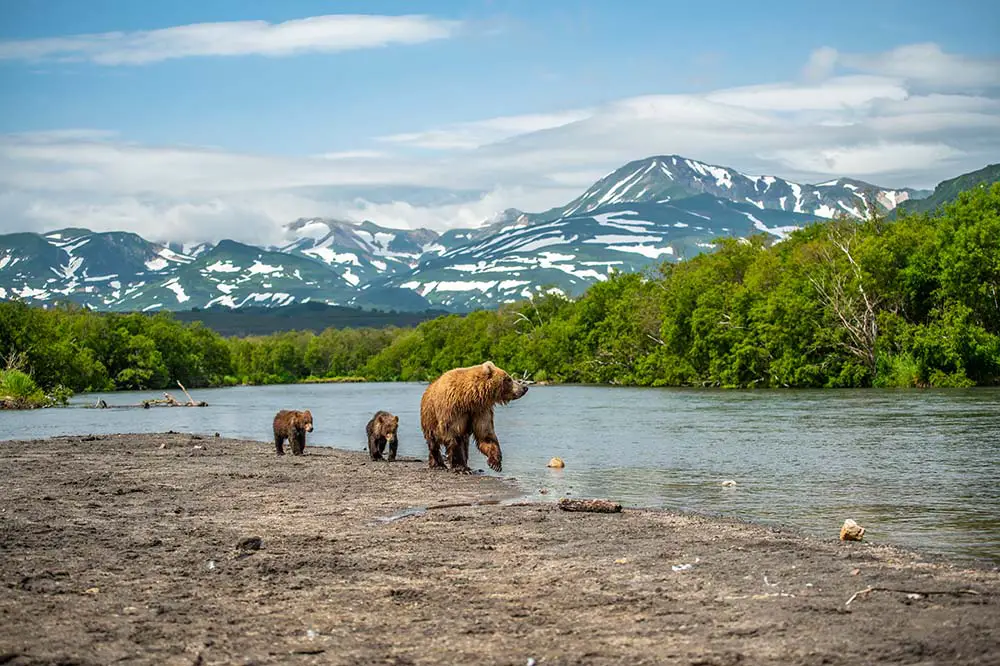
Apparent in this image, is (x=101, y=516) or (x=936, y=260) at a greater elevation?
(x=936, y=260)

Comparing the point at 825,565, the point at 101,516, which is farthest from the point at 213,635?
the point at 101,516

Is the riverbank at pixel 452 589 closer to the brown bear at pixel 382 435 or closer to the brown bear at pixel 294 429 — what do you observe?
the brown bear at pixel 382 435

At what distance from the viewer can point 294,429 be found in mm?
24969

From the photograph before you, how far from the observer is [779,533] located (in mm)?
12742

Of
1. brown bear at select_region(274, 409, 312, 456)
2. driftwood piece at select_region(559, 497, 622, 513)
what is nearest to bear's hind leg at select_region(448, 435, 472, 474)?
brown bear at select_region(274, 409, 312, 456)

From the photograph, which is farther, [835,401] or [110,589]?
[835,401]

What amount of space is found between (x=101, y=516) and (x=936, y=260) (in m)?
61.0

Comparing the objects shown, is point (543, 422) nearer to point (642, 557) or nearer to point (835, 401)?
point (835, 401)

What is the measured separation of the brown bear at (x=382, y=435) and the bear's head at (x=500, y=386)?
4.12m

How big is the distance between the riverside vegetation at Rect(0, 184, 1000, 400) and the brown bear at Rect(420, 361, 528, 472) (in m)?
46.6

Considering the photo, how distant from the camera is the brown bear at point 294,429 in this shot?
24969 millimetres

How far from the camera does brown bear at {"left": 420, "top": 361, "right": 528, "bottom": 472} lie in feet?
64.9

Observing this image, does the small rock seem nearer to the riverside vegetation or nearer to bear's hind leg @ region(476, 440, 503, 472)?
bear's hind leg @ region(476, 440, 503, 472)

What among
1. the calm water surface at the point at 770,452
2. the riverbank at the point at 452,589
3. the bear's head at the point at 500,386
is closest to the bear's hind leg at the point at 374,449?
the calm water surface at the point at 770,452
